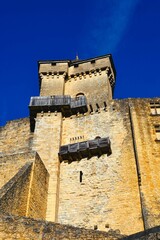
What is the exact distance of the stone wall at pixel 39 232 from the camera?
8992 mm

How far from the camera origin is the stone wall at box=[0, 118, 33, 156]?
20719 mm

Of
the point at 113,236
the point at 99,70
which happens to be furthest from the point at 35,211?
the point at 99,70

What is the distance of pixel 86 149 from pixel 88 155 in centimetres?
37

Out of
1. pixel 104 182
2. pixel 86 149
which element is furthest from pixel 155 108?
pixel 104 182

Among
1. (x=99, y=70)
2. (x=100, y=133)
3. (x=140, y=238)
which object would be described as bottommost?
(x=140, y=238)

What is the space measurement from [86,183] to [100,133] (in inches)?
126

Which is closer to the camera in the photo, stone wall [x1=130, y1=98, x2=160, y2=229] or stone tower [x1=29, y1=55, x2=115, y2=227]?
stone wall [x1=130, y1=98, x2=160, y2=229]

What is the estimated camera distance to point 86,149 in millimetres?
17938

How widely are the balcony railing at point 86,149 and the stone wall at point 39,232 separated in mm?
8753

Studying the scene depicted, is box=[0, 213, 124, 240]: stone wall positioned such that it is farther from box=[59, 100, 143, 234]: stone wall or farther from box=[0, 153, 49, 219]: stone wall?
box=[59, 100, 143, 234]: stone wall

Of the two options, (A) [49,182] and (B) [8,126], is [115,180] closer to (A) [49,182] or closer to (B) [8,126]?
(A) [49,182]

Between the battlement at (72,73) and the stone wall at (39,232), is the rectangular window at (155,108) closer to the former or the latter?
the battlement at (72,73)

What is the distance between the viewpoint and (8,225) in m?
9.16

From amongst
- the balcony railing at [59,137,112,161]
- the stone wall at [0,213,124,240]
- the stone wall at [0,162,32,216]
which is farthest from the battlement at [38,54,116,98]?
the stone wall at [0,213,124,240]
